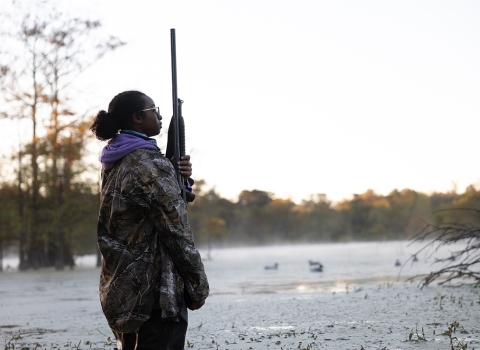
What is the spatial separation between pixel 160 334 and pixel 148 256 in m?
0.36

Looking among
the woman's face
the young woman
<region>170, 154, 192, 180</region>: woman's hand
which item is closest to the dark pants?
the young woman

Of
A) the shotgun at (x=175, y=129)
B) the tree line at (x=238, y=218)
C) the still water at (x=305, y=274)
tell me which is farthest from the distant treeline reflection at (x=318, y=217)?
the shotgun at (x=175, y=129)

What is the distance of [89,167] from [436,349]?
23.0 meters

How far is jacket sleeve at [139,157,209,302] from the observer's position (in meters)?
3.05

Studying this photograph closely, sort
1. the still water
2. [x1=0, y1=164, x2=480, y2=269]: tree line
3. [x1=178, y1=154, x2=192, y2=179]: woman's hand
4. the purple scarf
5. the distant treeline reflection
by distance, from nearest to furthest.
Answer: the purple scarf → [x1=178, y1=154, x2=192, y2=179]: woman's hand → the still water → [x1=0, y1=164, x2=480, y2=269]: tree line → the distant treeline reflection

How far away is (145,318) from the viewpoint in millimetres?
3076

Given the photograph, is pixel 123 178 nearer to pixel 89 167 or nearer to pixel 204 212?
pixel 89 167

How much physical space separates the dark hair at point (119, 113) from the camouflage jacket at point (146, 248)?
282 millimetres

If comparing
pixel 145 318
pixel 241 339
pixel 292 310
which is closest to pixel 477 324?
pixel 241 339

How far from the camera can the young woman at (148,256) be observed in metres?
3.06

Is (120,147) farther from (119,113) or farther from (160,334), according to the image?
(160,334)

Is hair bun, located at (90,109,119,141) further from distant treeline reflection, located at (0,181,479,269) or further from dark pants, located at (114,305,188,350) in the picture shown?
distant treeline reflection, located at (0,181,479,269)

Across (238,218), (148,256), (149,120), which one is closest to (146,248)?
(148,256)

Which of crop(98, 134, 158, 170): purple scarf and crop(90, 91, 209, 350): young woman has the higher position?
crop(98, 134, 158, 170): purple scarf
